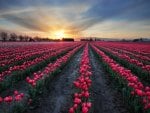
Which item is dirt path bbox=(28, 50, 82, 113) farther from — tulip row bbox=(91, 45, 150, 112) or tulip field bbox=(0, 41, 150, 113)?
tulip row bbox=(91, 45, 150, 112)

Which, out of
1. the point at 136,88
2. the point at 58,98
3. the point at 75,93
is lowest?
the point at 58,98

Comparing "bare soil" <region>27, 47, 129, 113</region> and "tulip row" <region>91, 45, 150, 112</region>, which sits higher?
"tulip row" <region>91, 45, 150, 112</region>

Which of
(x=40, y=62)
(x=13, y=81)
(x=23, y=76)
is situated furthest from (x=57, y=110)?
(x=40, y=62)

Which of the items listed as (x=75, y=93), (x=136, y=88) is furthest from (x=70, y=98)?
(x=136, y=88)

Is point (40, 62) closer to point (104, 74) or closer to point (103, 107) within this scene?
point (104, 74)

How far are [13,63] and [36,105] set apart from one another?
876 centimetres

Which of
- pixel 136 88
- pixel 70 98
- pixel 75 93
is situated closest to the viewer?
pixel 136 88

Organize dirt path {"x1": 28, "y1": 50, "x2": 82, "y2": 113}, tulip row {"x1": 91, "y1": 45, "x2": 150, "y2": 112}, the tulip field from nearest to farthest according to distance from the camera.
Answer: tulip row {"x1": 91, "y1": 45, "x2": 150, "y2": 112} → the tulip field → dirt path {"x1": 28, "y1": 50, "x2": 82, "y2": 113}

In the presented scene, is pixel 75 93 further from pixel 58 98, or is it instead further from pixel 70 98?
pixel 58 98

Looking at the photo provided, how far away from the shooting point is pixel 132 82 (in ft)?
25.8

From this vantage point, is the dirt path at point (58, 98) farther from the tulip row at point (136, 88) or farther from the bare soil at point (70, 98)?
the tulip row at point (136, 88)

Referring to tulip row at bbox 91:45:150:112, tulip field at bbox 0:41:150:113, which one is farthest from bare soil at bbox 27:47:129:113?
tulip row at bbox 91:45:150:112

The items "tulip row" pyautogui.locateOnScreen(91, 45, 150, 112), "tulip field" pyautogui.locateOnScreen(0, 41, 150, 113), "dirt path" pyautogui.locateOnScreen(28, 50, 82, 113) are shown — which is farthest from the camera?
"dirt path" pyautogui.locateOnScreen(28, 50, 82, 113)

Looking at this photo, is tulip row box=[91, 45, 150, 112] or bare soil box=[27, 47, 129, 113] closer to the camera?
tulip row box=[91, 45, 150, 112]
